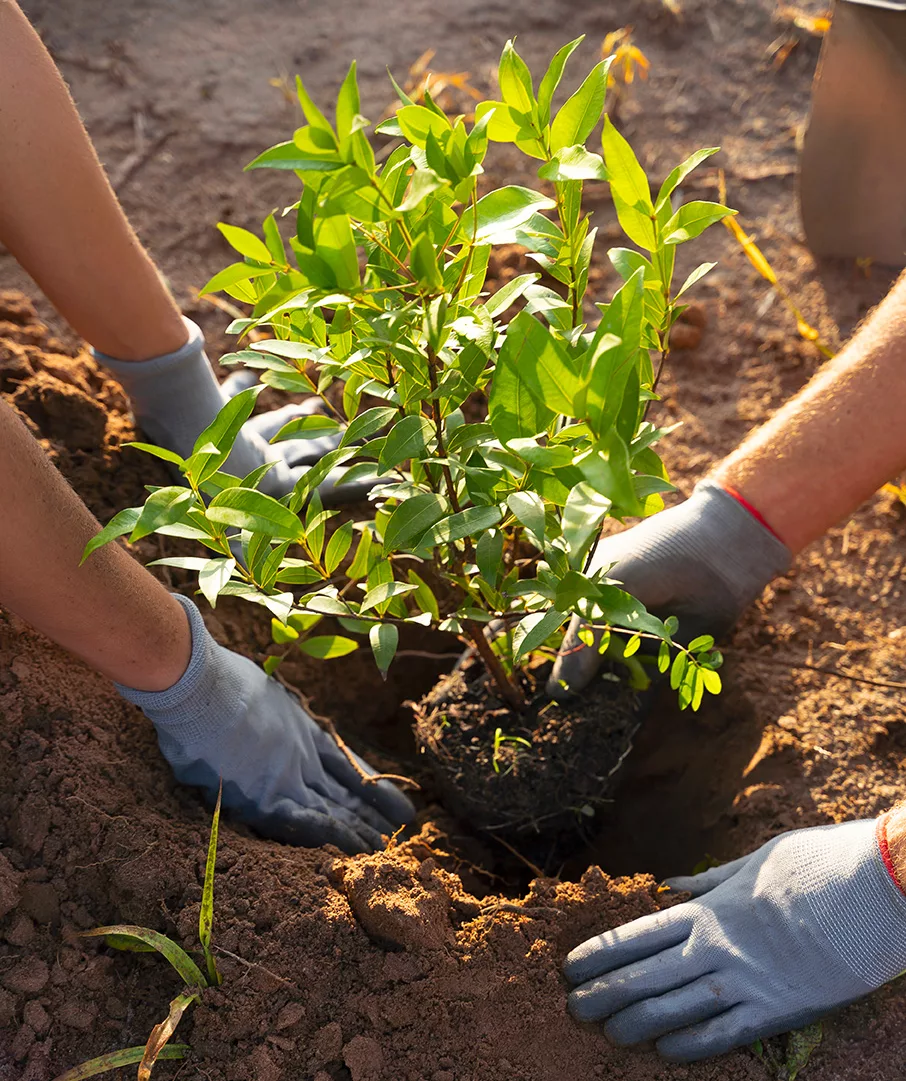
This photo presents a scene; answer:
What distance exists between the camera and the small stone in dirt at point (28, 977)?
1279mm

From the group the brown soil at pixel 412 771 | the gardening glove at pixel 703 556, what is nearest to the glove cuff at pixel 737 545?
the gardening glove at pixel 703 556

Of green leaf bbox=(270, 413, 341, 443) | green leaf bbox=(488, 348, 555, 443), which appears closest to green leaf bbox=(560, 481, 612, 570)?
green leaf bbox=(488, 348, 555, 443)

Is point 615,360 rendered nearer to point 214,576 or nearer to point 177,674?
point 214,576

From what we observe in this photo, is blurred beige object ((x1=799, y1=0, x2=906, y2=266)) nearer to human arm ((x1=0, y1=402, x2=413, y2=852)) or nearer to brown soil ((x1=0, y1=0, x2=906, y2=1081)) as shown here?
brown soil ((x1=0, y1=0, x2=906, y2=1081))

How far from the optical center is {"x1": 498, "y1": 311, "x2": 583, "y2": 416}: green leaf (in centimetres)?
88

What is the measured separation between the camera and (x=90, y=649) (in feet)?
4.55

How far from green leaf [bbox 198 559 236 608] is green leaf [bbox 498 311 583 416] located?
Result: 0.40m

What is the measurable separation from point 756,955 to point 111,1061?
3.01 ft

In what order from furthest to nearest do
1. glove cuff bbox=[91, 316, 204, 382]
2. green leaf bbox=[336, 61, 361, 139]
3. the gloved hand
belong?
glove cuff bbox=[91, 316, 204, 382]
the gloved hand
green leaf bbox=[336, 61, 361, 139]

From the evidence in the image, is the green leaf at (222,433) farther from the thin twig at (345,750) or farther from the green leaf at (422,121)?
the thin twig at (345,750)

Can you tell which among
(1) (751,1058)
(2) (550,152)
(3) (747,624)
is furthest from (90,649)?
(3) (747,624)

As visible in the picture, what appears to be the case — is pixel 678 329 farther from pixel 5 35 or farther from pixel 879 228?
pixel 5 35

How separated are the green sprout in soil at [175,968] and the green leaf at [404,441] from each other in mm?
640

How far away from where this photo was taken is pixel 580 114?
100cm
